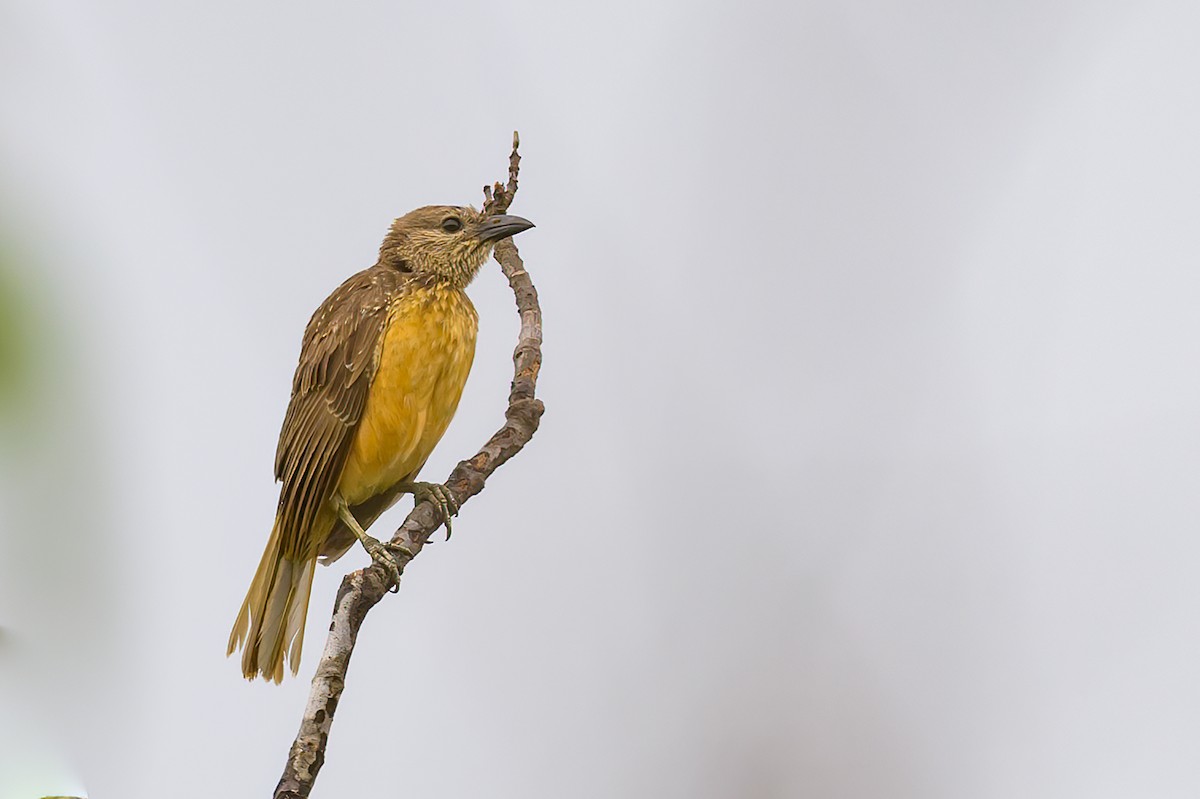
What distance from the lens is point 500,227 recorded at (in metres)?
4.47

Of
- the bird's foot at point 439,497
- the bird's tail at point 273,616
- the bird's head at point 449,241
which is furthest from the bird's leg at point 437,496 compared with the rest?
the bird's head at point 449,241

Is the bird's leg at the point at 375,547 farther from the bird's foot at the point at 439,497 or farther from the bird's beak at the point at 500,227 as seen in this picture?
the bird's beak at the point at 500,227

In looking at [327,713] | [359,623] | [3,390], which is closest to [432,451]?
[359,623]

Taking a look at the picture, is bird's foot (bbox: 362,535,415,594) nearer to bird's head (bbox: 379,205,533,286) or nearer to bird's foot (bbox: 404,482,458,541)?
bird's foot (bbox: 404,482,458,541)

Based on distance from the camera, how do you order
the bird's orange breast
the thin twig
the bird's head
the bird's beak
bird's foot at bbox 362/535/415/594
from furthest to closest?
the bird's head
the bird's beak
the bird's orange breast
bird's foot at bbox 362/535/415/594
the thin twig

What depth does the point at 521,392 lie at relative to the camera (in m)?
3.44

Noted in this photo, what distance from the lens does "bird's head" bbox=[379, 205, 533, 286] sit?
4.56 metres

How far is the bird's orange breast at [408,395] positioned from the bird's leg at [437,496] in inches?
1.9

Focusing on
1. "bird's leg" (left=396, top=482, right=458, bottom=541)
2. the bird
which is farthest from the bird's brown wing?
"bird's leg" (left=396, top=482, right=458, bottom=541)

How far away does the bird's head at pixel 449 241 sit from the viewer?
456 centimetres

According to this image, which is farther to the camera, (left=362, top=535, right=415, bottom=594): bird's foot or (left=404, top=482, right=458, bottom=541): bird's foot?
(left=404, top=482, right=458, bottom=541): bird's foot

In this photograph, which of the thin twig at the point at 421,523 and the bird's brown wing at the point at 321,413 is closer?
the thin twig at the point at 421,523

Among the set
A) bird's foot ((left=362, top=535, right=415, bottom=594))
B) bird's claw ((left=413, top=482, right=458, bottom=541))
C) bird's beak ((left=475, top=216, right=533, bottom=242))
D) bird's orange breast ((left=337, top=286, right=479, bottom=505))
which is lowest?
bird's foot ((left=362, top=535, right=415, bottom=594))

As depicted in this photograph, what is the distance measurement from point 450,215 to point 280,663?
1.91 m
